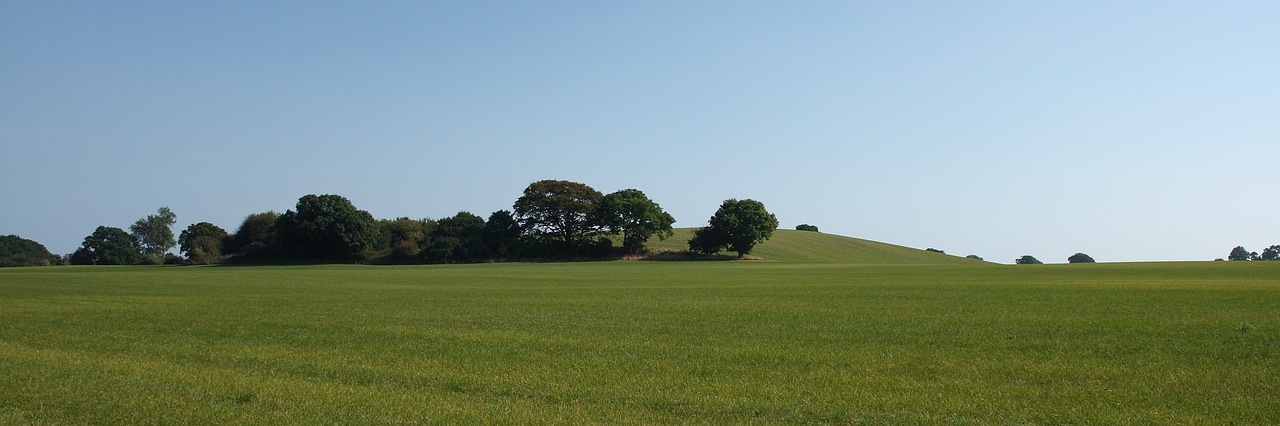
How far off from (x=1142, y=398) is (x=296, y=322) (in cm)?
1569

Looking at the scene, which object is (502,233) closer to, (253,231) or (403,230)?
(403,230)

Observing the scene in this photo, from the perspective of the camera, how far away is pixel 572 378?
31.6 ft

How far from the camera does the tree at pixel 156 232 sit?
141 m

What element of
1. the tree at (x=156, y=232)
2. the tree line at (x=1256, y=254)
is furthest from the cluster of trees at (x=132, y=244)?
the tree line at (x=1256, y=254)

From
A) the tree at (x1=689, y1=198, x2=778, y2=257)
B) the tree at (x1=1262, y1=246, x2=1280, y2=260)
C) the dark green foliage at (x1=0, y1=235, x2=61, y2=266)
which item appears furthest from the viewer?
the dark green foliage at (x1=0, y1=235, x2=61, y2=266)

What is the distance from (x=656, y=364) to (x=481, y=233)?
3582 inches

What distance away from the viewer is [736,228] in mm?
94750

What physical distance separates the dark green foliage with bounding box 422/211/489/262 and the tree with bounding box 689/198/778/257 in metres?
27.3

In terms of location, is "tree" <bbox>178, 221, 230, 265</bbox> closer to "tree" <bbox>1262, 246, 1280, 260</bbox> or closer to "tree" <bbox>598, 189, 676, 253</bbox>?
"tree" <bbox>598, 189, 676, 253</bbox>

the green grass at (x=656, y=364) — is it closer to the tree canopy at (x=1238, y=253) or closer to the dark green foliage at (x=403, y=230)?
the dark green foliage at (x=403, y=230)

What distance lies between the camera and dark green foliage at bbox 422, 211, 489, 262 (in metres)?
90.3

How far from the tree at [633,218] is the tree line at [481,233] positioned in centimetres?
13

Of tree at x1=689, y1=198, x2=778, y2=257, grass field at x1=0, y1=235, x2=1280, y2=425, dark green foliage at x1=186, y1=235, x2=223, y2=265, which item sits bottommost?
grass field at x1=0, y1=235, x2=1280, y2=425

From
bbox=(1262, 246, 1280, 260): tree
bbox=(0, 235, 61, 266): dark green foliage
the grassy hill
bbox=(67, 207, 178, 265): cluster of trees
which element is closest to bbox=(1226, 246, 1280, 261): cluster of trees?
bbox=(1262, 246, 1280, 260): tree
